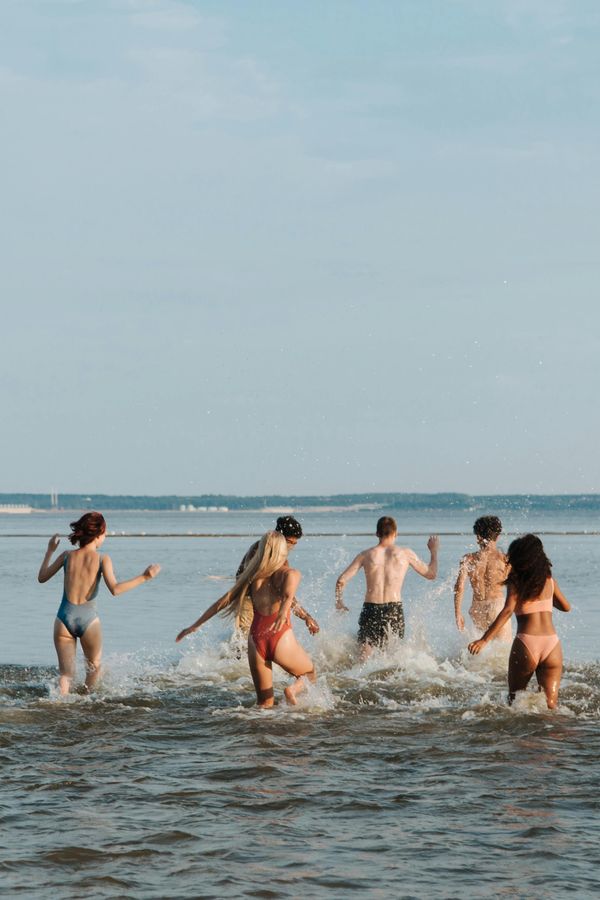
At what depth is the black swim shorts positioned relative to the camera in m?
13.2

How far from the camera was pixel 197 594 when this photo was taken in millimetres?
26609

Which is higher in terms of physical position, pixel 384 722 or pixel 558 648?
pixel 558 648

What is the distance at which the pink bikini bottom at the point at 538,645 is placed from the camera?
9.70 m

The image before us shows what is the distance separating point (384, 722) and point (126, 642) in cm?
844

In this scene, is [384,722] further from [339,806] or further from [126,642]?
[126,642]

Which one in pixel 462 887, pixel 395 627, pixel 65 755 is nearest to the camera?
pixel 462 887

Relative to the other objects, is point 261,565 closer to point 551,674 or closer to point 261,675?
point 261,675

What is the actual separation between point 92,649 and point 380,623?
3770 millimetres

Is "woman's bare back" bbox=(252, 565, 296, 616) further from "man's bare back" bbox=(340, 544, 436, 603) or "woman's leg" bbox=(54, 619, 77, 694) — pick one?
"man's bare back" bbox=(340, 544, 436, 603)

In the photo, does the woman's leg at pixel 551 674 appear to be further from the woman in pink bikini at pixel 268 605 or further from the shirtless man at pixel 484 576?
the shirtless man at pixel 484 576

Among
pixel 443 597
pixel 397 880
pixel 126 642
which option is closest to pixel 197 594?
pixel 443 597

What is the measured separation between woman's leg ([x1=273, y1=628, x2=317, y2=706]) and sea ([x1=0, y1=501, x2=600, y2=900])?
0.15 metres

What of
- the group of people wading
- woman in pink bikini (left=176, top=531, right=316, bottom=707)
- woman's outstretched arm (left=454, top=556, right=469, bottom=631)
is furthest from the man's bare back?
woman in pink bikini (left=176, top=531, right=316, bottom=707)

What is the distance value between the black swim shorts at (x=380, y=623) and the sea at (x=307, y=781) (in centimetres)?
16
